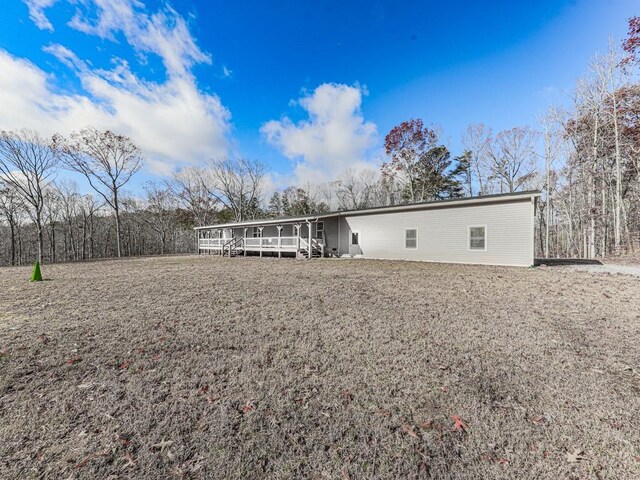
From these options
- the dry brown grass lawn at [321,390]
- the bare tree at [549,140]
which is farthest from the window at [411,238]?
the bare tree at [549,140]

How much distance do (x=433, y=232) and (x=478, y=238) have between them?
78.5 inches

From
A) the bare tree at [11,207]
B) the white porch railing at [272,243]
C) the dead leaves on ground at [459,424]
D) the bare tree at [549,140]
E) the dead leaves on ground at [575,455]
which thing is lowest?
the dead leaves on ground at [575,455]

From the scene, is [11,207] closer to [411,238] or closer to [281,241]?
[281,241]

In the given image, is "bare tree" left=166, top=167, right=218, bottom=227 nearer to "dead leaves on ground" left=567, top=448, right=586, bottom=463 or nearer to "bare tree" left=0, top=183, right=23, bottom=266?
"bare tree" left=0, top=183, right=23, bottom=266

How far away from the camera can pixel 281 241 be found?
19094 mm

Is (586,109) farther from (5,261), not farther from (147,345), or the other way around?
(5,261)

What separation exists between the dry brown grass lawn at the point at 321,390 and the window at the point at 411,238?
344 inches

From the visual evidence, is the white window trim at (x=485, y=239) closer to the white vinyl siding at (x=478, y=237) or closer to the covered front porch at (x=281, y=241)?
the white vinyl siding at (x=478, y=237)

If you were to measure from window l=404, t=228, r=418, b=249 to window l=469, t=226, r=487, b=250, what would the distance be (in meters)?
2.56

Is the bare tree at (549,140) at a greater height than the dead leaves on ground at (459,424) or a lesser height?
greater

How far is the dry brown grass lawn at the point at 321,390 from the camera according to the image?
1797mm

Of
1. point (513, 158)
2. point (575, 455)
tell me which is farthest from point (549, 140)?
point (575, 455)

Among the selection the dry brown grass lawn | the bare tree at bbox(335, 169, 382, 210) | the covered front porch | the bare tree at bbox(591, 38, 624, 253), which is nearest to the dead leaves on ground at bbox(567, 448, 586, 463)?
the dry brown grass lawn

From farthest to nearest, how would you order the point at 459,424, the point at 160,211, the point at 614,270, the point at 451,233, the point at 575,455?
the point at 160,211 → the point at 451,233 → the point at 614,270 → the point at 459,424 → the point at 575,455
